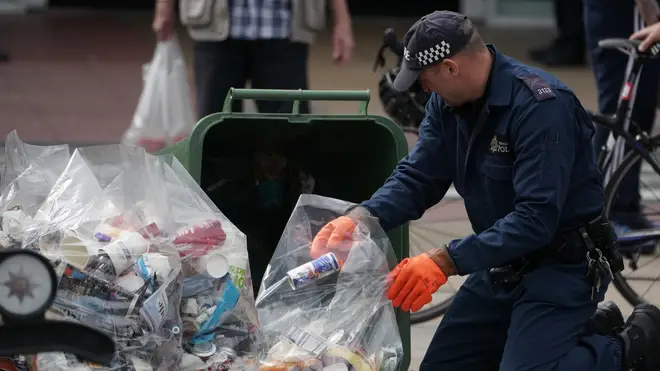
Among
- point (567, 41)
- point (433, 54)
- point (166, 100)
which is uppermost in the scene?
point (433, 54)

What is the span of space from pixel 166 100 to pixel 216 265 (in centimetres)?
294

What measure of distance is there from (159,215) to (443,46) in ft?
3.11

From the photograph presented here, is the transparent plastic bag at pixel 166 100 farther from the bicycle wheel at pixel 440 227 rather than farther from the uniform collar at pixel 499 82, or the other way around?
the uniform collar at pixel 499 82

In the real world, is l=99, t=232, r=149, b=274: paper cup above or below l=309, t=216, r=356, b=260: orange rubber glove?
above

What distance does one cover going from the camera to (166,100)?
6.07 m

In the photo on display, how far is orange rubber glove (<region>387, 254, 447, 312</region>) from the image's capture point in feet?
11.1

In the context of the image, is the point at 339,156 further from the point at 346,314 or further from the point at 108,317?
the point at 108,317

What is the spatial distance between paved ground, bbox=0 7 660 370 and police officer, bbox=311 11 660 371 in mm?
4164

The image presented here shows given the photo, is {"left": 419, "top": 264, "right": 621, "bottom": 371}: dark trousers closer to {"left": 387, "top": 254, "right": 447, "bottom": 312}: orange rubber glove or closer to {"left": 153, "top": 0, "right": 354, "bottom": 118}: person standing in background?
{"left": 387, "top": 254, "right": 447, "bottom": 312}: orange rubber glove

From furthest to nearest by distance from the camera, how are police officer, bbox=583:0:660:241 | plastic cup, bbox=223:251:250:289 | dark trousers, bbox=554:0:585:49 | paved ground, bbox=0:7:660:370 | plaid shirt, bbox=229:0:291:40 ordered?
1. dark trousers, bbox=554:0:585:49
2. paved ground, bbox=0:7:660:370
3. police officer, bbox=583:0:660:241
4. plaid shirt, bbox=229:0:291:40
5. plastic cup, bbox=223:251:250:289

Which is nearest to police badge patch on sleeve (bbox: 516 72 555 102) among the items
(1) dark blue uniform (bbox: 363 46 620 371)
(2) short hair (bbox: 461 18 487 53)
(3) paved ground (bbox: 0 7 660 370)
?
(1) dark blue uniform (bbox: 363 46 620 371)

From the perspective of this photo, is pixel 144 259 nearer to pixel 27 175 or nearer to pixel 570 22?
pixel 27 175

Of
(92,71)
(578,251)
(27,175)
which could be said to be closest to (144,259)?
(27,175)

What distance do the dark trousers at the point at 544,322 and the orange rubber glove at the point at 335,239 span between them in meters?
0.55
